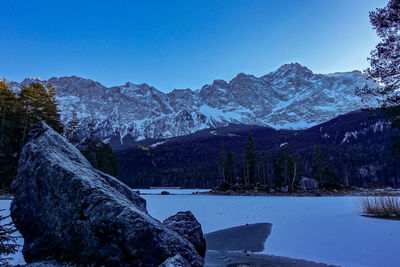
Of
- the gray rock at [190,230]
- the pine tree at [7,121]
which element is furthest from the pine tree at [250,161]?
the gray rock at [190,230]

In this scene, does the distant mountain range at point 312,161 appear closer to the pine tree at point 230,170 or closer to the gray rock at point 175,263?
the pine tree at point 230,170

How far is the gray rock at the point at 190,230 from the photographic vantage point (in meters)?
7.34

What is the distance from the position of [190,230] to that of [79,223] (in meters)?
4.06

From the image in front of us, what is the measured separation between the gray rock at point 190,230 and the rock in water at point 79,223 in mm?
2934

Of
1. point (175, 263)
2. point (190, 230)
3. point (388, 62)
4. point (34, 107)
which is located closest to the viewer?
point (175, 263)

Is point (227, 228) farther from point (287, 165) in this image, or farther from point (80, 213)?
point (287, 165)

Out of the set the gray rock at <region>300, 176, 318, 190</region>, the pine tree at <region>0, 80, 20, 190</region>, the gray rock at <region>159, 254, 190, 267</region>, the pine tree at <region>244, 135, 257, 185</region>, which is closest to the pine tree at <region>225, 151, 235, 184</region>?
the pine tree at <region>244, 135, 257, 185</region>

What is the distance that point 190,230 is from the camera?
24.8 feet

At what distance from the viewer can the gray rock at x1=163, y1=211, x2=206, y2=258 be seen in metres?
7.34

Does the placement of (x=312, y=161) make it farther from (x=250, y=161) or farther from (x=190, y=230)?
(x=190, y=230)

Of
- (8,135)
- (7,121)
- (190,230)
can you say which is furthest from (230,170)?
(190,230)

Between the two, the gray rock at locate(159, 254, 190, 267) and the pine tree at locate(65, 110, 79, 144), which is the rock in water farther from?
the pine tree at locate(65, 110, 79, 144)

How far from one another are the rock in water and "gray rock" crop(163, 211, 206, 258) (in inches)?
116

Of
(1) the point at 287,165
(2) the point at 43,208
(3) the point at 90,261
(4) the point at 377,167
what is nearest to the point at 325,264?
(3) the point at 90,261
